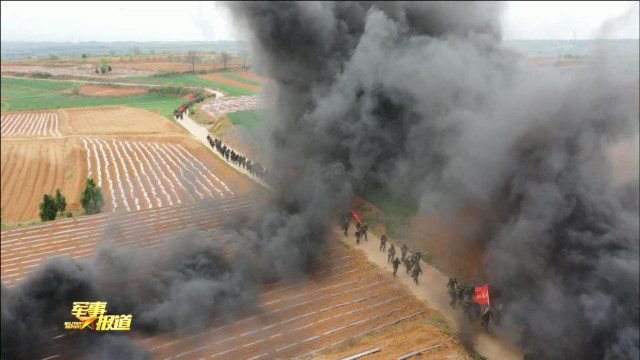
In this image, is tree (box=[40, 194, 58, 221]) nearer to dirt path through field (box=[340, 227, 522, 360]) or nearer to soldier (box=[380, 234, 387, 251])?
dirt path through field (box=[340, 227, 522, 360])

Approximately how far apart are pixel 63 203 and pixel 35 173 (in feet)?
37.5

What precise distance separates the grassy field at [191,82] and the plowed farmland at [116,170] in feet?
97.6

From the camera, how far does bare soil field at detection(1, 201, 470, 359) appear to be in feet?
50.0

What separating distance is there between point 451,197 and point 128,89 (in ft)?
251

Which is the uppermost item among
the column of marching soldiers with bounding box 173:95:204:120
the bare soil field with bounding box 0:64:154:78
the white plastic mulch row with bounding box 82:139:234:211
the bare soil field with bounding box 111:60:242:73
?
the bare soil field with bounding box 111:60:242:73

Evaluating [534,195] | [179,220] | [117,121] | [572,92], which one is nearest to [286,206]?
[179,220]

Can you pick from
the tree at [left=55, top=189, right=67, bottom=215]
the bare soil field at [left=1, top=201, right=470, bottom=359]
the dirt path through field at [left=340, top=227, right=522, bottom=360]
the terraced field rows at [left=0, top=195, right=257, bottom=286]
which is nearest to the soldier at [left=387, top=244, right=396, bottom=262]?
the dirt path through field at [left=340, top=227, right=522, bottom=360]

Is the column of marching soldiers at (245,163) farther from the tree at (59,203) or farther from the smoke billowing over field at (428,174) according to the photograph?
the tree at (59,203)

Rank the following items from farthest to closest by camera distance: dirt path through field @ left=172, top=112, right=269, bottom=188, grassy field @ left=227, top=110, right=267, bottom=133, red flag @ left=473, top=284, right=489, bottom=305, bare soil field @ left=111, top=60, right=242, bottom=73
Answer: bare soil field @ left=111, top=60, right=242, bottom=73 < grassy field @ left=227, top=110, right=267, bottom=133 < dirt path through field @ left=172, top=112, right=269, bottom=188 < red flag @ left=473, top=284, right=489, bottom=305

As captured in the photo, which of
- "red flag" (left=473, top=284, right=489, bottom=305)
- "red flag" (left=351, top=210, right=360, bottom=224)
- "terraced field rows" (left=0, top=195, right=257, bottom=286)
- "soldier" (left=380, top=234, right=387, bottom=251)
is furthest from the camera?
"red flag" (left=351, top=210, right=360, bottom=224)

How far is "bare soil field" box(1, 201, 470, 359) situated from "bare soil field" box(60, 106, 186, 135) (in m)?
28.8

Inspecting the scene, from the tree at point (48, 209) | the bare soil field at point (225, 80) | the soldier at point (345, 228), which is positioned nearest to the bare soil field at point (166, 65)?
the bare soil field at point (225, 80)

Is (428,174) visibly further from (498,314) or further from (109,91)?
(109,91)

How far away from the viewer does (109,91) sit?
8269cm
